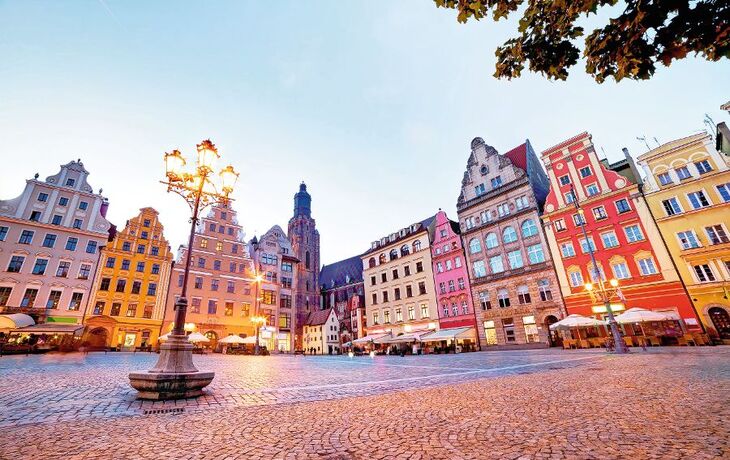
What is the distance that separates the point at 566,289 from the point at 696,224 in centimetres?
994

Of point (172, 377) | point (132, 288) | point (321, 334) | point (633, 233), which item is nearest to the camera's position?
point (172, 377)

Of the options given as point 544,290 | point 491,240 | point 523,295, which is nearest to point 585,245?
point 544,290

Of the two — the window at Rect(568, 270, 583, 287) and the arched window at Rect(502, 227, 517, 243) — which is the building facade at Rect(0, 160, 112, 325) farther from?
the window at Rect(568, 270, 583, 287)

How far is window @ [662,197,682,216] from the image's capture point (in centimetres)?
2381

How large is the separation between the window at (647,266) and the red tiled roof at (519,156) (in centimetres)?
1383

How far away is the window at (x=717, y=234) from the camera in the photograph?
21603mm

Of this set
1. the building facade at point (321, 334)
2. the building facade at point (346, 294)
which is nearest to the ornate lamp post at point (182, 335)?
the building facade at point (321, 334)

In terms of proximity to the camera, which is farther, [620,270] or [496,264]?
[496,264]

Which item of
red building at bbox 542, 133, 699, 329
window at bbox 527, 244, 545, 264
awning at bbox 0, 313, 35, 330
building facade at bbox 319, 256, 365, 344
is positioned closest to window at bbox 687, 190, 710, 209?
red building at bbox 542, 133, 699, 329

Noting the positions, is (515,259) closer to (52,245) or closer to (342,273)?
(52,245)

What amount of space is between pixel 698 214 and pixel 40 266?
194 feet

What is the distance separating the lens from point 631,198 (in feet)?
85.5

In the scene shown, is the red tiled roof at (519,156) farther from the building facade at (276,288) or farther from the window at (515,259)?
the building facade at (276,288)

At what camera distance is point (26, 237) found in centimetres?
3181
